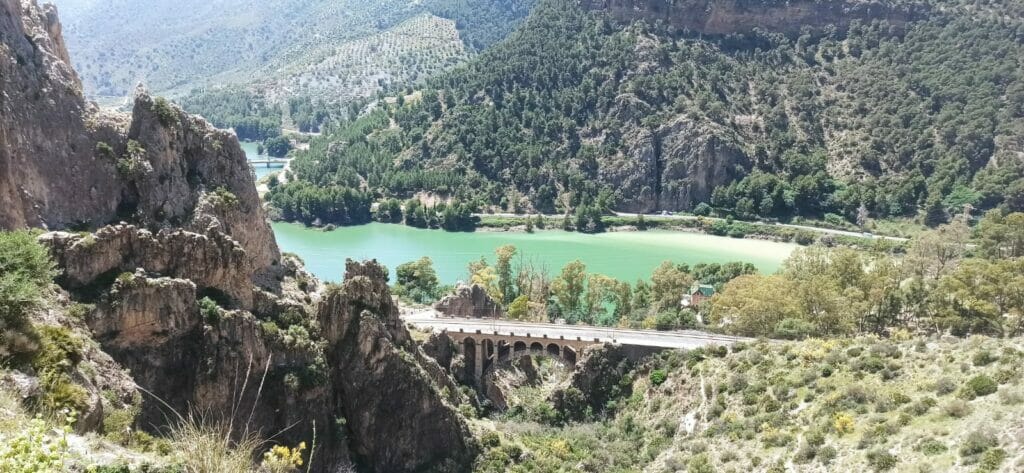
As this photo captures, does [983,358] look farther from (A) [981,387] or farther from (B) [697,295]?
(B) [697,295]

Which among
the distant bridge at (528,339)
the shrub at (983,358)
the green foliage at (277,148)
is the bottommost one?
the distant bridge at (528,339)

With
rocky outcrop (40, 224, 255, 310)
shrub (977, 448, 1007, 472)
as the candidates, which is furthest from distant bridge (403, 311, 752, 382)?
shrub (977, 448, 1007, 472)

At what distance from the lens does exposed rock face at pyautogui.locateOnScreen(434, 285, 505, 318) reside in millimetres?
57344

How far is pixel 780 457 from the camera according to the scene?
3019cm

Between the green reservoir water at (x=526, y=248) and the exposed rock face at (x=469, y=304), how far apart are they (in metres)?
23.3

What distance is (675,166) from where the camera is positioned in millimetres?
127125

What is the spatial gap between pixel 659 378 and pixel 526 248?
5924 cm

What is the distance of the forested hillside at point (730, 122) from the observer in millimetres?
113188

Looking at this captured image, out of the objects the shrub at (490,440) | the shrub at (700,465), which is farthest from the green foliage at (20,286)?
A: the shrub at (700,465)

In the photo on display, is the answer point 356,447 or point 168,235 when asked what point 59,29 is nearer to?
point 168,235

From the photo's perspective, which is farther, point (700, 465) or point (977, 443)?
point (700, 465)

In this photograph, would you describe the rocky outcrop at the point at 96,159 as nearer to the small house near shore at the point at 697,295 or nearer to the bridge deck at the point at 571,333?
the bridge deck at the point at 571,333

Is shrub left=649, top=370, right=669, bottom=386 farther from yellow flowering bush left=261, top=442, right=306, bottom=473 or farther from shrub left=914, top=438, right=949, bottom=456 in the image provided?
yellow flowering bush left=261, top=442, right=306, bottom=473

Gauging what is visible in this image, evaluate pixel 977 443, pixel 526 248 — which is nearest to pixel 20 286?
pixel 977 443
